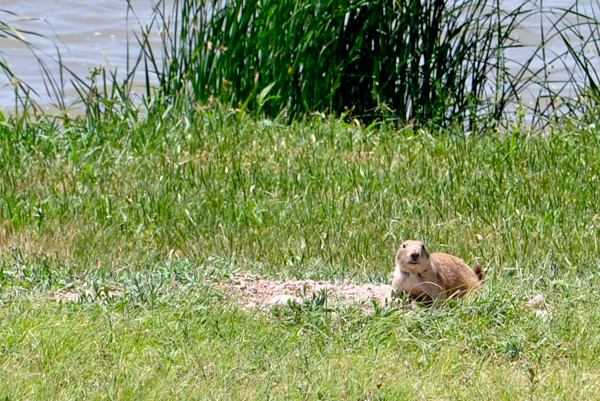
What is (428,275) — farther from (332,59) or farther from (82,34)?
(82,34)

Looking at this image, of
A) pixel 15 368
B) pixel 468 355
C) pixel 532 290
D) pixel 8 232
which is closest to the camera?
pixel 15 368

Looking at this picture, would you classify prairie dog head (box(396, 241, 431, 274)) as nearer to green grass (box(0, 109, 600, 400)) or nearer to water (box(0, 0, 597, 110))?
green grass (box(0, 109, 600, 400))

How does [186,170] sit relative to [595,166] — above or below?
below

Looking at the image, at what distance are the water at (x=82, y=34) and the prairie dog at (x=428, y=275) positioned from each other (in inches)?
297

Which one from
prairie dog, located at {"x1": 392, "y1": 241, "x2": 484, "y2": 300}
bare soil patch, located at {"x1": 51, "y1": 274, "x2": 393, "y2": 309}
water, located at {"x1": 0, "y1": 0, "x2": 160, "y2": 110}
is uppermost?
prairie dog, located at {"x1": 392, "y1": 241, "x2": 484, "y2": 300}

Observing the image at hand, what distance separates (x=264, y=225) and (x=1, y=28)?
2635mm

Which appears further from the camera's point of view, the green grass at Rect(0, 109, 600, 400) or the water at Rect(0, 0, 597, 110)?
the water at Rect(0, 0, 597, 110)

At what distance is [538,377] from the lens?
3932mm

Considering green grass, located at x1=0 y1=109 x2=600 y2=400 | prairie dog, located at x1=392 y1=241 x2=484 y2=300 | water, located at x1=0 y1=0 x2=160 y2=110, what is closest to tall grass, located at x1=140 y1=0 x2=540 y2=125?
green grass, located at x1=0 y1=109 x2=600 y2=400

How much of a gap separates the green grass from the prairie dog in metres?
0.12

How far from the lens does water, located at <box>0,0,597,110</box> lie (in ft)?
41.5

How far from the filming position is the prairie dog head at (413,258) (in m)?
4.47

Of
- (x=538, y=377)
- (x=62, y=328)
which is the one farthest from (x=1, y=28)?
(x=538, y=377)

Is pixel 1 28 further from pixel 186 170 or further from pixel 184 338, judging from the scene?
pixel 184 338
